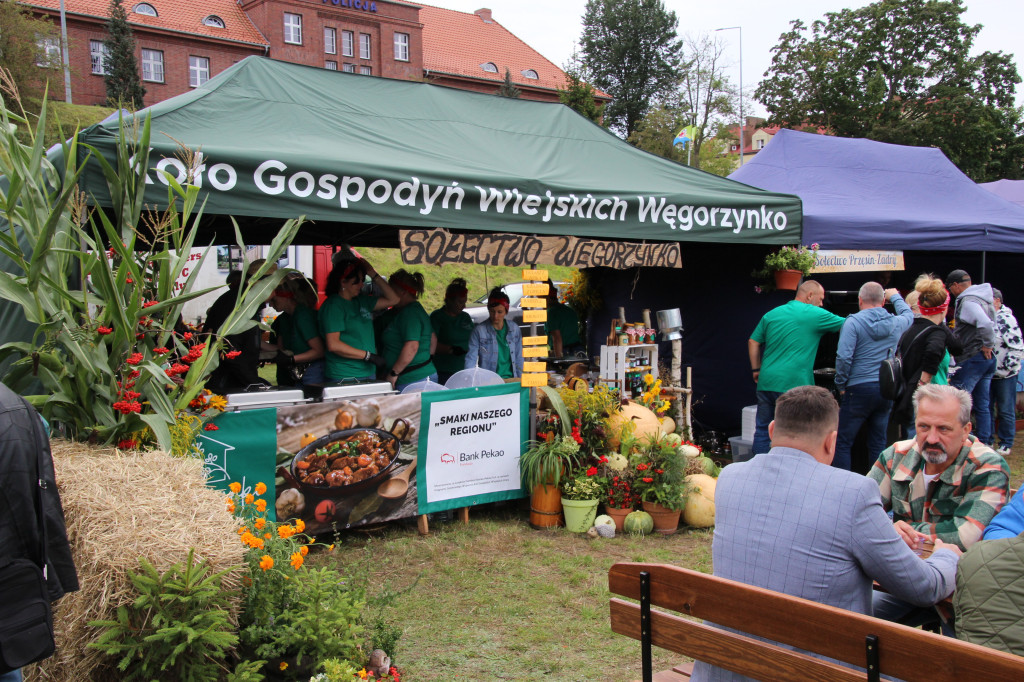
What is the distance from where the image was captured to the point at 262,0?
142ft

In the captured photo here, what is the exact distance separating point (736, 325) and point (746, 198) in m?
1.94

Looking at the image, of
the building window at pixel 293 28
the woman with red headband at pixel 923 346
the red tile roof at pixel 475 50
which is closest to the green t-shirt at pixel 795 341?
the woman with red headband at pixel 923 346

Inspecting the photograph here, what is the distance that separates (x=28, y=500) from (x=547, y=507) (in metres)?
4.09

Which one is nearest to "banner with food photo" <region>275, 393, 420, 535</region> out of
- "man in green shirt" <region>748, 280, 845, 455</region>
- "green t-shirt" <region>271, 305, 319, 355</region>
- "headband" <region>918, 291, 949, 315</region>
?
"green t-shirt" <region>271, 305, 319, 355</region>

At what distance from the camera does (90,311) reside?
12.3ft

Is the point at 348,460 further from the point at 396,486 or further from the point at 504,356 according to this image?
the point at 504,356

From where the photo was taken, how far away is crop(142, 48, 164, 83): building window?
40.8 m

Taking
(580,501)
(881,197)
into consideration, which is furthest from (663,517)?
(881,197)

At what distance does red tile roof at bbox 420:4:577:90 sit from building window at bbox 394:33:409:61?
5.10 ft

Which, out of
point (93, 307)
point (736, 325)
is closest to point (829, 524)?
point (93, 307)

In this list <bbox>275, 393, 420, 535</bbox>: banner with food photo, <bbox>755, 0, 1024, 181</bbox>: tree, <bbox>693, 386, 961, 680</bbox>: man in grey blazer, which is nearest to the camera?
<bbox>693, 386, 961, 680</bbox>: man in grey blazer

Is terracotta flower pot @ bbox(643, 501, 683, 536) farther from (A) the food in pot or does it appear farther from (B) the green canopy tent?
(B) the green canopy tent

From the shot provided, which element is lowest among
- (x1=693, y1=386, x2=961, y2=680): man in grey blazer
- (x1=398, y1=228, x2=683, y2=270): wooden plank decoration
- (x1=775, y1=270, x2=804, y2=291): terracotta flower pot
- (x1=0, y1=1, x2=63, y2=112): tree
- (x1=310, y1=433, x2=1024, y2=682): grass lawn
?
(x1=310, y1=433, x2=1024, y2=682): grass lawn

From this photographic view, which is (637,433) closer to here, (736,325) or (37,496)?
(736,325)
